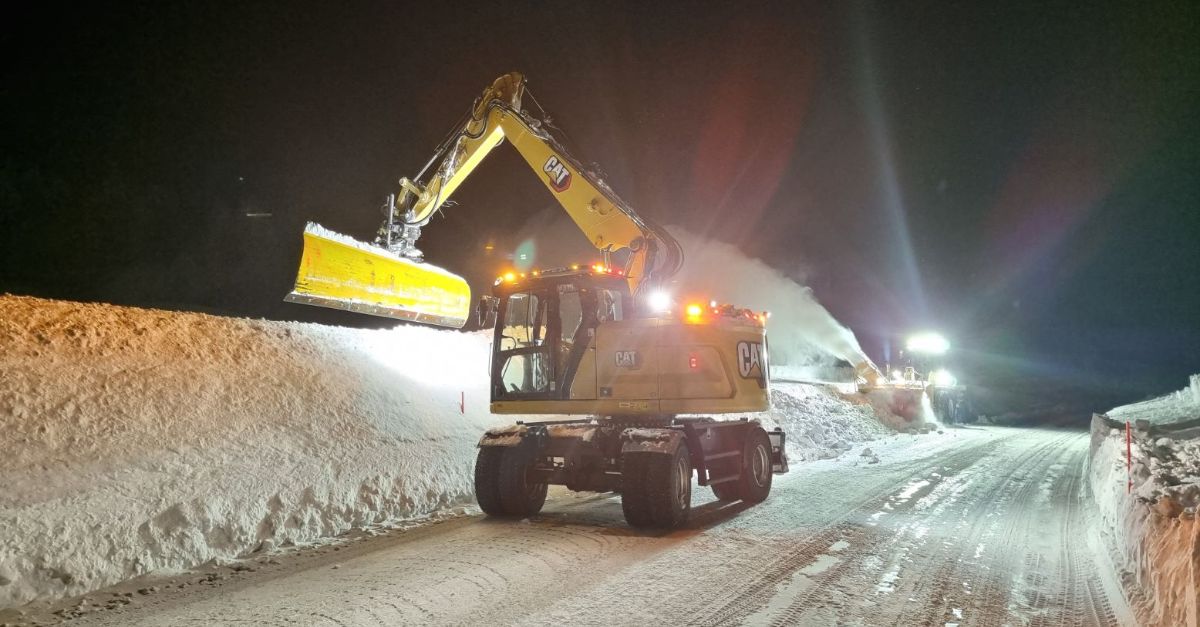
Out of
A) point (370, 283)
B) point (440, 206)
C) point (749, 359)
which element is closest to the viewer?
point (749, 359)

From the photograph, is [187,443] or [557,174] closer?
[187,443]

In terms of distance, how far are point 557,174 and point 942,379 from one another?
3005 cm

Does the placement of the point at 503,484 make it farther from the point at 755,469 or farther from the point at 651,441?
the point at 755,469

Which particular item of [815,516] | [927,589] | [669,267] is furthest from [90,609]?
[669,267]

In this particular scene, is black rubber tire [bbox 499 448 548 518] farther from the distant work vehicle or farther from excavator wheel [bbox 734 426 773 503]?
excavator wheel [bbox 734 426 773 503]

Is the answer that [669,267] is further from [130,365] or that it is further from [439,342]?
[130,365]

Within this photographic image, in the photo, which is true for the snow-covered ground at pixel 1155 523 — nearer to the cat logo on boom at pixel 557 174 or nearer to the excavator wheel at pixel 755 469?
the excavator wheel at pixel 755 469

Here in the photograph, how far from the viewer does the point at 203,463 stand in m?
8.67

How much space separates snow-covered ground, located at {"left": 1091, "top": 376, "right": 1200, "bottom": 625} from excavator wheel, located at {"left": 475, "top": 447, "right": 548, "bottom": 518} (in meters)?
6.48

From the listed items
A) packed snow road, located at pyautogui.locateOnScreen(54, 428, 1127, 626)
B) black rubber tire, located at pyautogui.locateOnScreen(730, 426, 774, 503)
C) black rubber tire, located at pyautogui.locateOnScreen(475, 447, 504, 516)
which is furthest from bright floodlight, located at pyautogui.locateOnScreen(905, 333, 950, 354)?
black rubber tire, located at pyautogui.locateOnScreen(475, 447, 504, 516)

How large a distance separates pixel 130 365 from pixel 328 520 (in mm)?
3919

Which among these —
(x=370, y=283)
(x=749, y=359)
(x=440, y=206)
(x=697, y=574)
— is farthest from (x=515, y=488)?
(x=440, y=206)

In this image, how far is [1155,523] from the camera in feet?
19.6

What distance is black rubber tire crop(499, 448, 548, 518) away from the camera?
9438 millimetres
